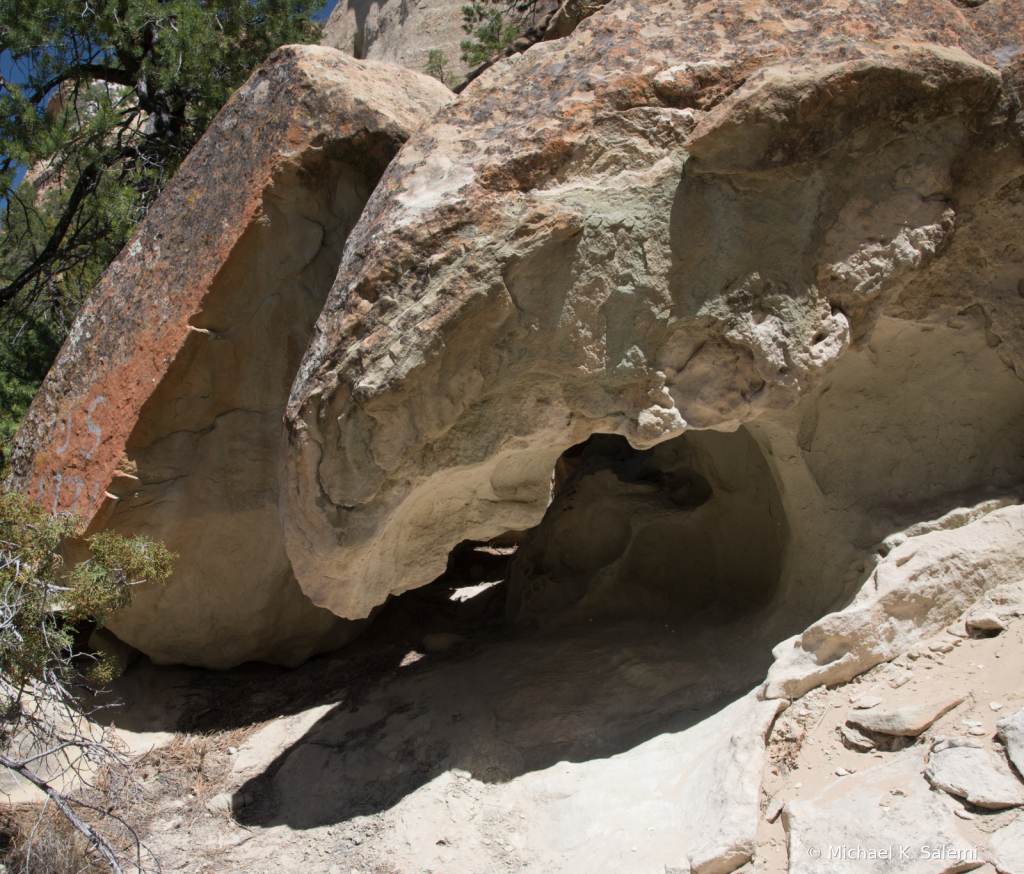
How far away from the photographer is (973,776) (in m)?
1.98

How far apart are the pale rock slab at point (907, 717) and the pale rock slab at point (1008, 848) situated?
382mm

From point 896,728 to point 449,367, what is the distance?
1564mm

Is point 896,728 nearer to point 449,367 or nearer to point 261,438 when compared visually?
point 449,367

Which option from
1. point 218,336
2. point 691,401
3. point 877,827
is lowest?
point 877,827

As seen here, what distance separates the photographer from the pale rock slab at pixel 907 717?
2.22 m

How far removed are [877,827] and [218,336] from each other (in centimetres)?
281

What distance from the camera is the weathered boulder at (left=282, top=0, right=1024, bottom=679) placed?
2.48 metres

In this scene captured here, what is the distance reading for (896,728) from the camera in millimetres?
2240

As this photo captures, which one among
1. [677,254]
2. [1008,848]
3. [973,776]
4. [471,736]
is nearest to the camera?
[1008,848]

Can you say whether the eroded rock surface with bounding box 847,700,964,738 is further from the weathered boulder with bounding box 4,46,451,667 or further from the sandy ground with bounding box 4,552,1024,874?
the weathered boulder with bounding box 4,46,451,667

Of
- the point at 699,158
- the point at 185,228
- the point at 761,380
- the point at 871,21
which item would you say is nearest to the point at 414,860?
the point at 761,380

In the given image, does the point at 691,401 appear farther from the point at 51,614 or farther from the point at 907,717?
the point at 51,614

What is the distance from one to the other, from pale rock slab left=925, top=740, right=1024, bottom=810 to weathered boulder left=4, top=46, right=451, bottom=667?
2.63m

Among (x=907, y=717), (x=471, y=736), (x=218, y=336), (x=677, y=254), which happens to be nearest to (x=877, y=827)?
(x=907, y=717)
